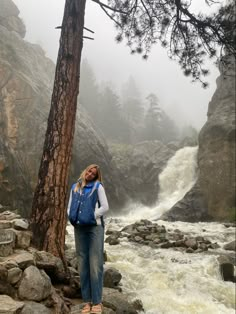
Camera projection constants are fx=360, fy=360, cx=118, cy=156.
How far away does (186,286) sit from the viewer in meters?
8.77

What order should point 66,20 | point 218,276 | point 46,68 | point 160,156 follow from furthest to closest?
point 46,68 < point 160,156 < point 218,276 < point 66,20

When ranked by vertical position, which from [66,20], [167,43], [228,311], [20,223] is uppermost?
[167,43]

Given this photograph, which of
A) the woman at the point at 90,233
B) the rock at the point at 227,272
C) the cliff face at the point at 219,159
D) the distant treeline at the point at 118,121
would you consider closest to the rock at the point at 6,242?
the woman at the point at 90,233

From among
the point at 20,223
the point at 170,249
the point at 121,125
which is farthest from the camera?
the point at 121,125

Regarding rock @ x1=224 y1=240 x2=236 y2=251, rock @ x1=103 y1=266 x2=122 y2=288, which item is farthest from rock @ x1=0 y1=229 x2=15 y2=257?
rock @ x1=224 y1=240 x2=236 y2=251

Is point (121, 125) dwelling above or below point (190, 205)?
above

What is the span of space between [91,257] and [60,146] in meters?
2.44

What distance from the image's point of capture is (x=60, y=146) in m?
6.44

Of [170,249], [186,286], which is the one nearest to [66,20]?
[186,286]

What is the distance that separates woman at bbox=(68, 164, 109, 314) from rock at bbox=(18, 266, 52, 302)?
0.49 metres

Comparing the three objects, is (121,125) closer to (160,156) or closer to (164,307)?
(160,156)

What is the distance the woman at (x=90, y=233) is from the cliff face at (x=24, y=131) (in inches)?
739

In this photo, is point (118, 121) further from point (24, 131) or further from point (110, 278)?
point (110, 278)

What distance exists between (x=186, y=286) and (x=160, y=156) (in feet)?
87.7
